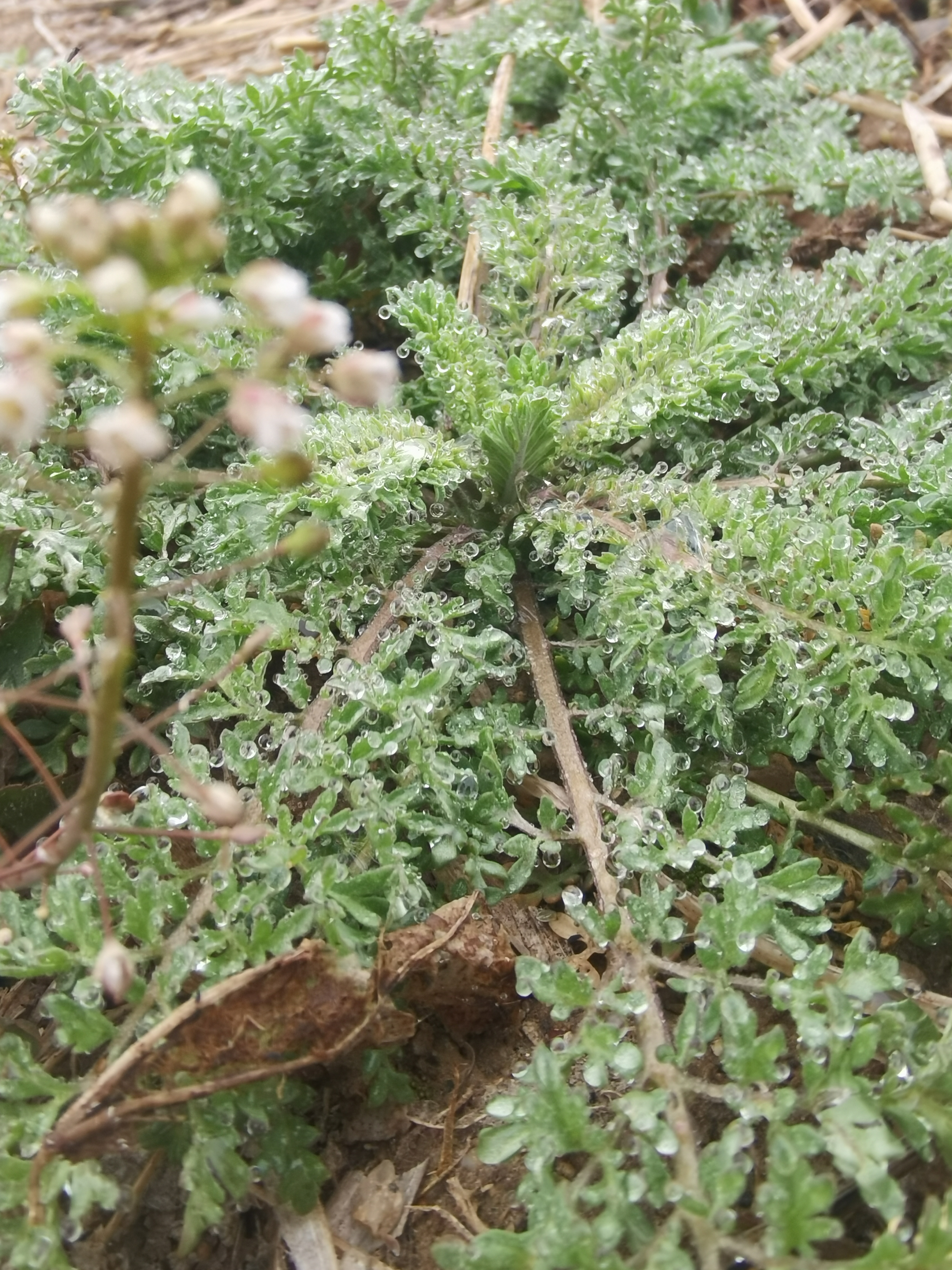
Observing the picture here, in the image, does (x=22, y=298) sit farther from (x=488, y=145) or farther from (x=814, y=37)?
(x=814, y=37)

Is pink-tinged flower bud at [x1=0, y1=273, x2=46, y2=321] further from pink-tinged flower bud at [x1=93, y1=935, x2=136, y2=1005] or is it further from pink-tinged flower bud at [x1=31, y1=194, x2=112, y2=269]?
pink-tinged flower bud at [x1=93, y1=935, x2=136, y2=1005]

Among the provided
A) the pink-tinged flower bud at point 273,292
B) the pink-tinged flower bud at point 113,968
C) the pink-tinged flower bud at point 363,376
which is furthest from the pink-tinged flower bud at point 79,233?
the pink-tinged flower bud at point 113,968

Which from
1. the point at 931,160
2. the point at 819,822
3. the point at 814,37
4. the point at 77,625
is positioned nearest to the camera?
the point at 77,625

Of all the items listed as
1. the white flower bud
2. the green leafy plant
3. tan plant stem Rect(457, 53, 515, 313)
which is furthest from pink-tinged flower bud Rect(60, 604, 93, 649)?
tan plant stem Rect(457, 53, 515, 313)

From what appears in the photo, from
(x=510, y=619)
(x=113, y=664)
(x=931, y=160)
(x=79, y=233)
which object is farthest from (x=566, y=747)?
(x=931, y=160)

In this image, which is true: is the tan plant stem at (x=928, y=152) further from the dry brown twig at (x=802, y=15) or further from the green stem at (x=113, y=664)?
the green stem at (x=113, y=664)
